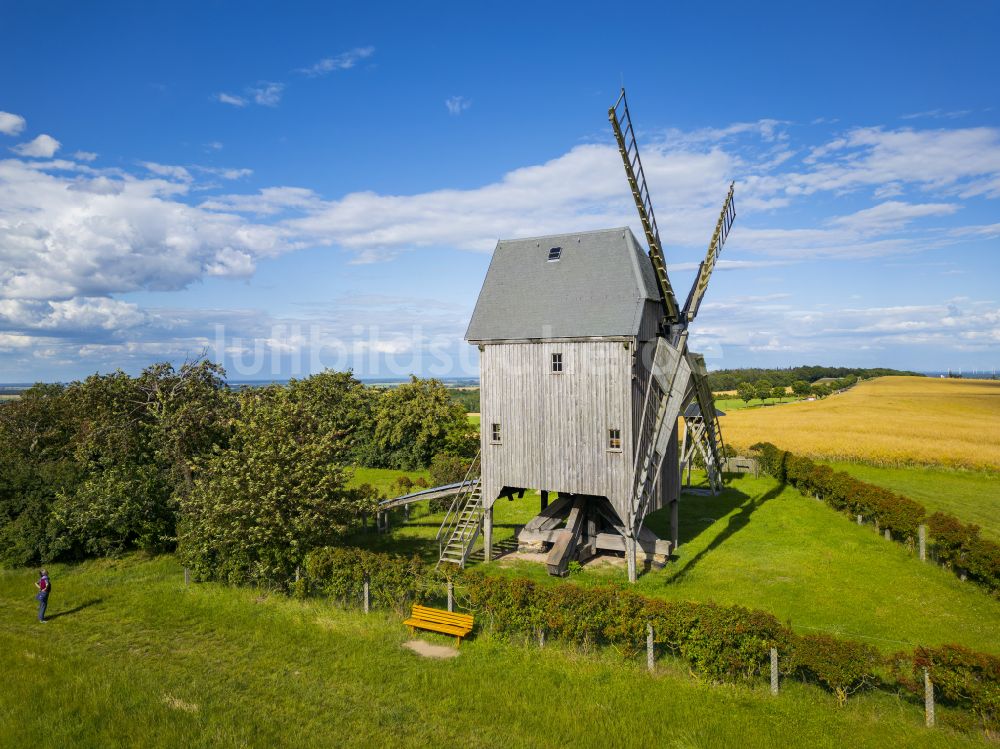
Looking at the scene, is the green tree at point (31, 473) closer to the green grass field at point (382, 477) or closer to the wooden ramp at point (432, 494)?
the wooden ramp at point (432, 494)

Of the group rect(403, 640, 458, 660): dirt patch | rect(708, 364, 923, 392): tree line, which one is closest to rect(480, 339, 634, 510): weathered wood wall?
rect(403, 640, 458, 660): dirt patch

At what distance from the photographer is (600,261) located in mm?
24172

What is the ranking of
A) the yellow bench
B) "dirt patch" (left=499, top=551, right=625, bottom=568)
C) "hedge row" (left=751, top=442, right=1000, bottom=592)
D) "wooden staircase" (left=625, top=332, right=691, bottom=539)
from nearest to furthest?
the yellow bench < "hedge row" (left=751, top=442, right=1000, bottom=592) < "wooden staircase" (left=625, top=332, right=691, bottom=539) < "dirt patch" (left=499, top=551, right=625, bottom=568)

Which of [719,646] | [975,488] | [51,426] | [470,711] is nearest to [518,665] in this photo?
[470,711]

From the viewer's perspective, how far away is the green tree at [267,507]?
21.9 m

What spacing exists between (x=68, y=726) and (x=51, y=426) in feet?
85.2

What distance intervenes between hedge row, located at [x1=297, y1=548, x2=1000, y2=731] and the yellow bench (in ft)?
2.50

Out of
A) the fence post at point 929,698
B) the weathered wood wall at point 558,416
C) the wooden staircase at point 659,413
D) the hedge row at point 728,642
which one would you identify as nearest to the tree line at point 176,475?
the weathered wood wall at point 558,416

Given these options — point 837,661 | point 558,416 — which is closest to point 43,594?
point 558,416

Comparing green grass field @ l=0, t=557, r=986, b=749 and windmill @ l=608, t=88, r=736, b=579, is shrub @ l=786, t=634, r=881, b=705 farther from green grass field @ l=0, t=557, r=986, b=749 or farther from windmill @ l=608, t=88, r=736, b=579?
windmill @ l=608, t=88, r=736, b=579

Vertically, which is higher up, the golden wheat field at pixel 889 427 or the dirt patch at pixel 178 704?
the golden wheat field at pixel 889 427

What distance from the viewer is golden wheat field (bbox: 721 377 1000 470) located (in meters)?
46.1

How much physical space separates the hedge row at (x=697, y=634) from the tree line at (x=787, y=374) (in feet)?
483

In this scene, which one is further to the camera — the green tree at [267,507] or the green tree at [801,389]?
the green tree at [801,389]
